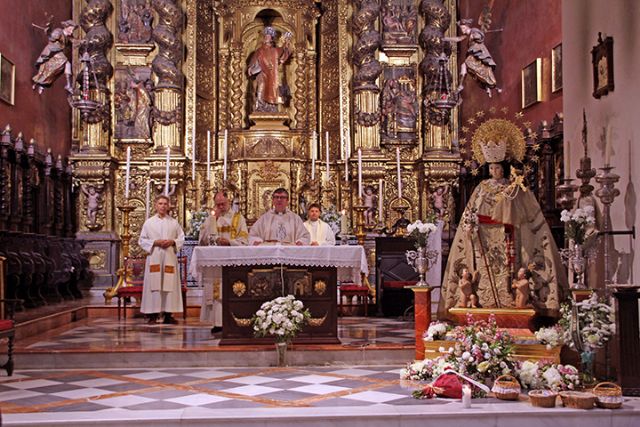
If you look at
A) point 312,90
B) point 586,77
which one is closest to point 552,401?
point 586,77

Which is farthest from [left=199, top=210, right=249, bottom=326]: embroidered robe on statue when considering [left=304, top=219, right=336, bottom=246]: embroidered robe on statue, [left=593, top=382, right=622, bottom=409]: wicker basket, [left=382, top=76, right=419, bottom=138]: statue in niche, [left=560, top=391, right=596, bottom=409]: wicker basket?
[left=382, top=76, right=419, bottom=138]: statue in niche

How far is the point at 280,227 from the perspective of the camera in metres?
9.62

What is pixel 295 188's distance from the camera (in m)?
16.3

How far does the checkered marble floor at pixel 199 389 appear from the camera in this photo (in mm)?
6184

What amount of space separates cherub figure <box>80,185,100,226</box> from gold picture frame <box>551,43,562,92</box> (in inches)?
343

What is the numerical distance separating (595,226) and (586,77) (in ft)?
5.40

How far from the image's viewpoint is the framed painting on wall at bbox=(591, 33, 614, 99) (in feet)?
25.2

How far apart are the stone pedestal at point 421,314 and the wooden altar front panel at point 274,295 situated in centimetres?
106

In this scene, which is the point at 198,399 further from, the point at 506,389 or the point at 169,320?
the point at 169,320

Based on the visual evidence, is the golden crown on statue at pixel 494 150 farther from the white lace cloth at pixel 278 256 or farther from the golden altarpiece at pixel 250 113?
the golden altarpiece at pixel 250 113

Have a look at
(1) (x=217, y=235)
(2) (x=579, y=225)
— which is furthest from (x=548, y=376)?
(1) (x=217, y=235)

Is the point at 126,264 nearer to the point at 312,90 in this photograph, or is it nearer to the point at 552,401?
the point at 312,90

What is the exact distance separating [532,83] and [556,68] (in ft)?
3.79

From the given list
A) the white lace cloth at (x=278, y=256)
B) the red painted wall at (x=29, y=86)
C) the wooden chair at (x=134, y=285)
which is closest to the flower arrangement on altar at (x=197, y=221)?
the wooden chair at (x=134, y=285)
